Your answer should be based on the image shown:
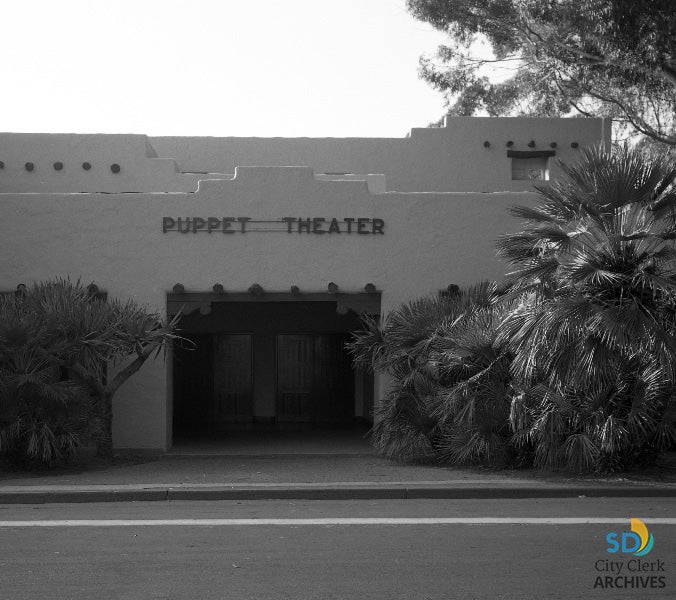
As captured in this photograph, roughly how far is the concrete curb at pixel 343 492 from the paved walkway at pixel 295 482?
0.04ft

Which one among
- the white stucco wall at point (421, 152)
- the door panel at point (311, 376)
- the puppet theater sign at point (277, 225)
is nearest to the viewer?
the puppet theater sign at point (277, 225)

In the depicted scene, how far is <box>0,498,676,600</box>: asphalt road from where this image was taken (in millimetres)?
7074

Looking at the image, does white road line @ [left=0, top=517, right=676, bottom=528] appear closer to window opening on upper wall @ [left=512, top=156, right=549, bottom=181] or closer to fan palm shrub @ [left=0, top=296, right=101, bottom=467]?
fan palm shrub @ [left=0, top=296, right=101, bottom=467]

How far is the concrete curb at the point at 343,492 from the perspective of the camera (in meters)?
11.6

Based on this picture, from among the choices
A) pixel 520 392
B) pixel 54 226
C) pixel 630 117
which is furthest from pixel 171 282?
pixel 630 117

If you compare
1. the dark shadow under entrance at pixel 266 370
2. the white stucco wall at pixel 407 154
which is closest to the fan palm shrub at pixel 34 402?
the dark shadow under entrance at pixel 266 370

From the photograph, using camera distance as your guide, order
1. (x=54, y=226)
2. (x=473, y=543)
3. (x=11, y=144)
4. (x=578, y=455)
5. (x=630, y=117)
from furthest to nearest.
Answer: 1. (x=630, y=117)
2. (x=11, y=144)
3. (x=54, y=226)
4. (x=578, y=455)
5. (x=473, y=543)

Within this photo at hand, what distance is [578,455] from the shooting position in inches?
495

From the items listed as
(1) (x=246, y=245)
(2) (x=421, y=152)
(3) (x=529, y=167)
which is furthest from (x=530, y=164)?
(1) (x=246, y=245)

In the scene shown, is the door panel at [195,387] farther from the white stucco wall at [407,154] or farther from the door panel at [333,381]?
the white stucco wall at [407,154]

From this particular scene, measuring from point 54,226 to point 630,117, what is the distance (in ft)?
58.9

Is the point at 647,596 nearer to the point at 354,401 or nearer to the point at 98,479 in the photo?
the point at 98,479

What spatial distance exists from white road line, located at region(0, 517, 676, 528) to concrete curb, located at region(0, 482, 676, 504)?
1.54m

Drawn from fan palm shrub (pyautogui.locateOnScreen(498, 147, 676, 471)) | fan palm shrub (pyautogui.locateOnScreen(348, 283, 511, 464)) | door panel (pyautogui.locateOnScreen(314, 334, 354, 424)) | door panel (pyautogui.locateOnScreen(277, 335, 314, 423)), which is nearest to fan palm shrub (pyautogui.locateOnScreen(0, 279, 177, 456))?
fan palm shrub (pyautogui.locateOnScreen(348, 283, 511, 464))
